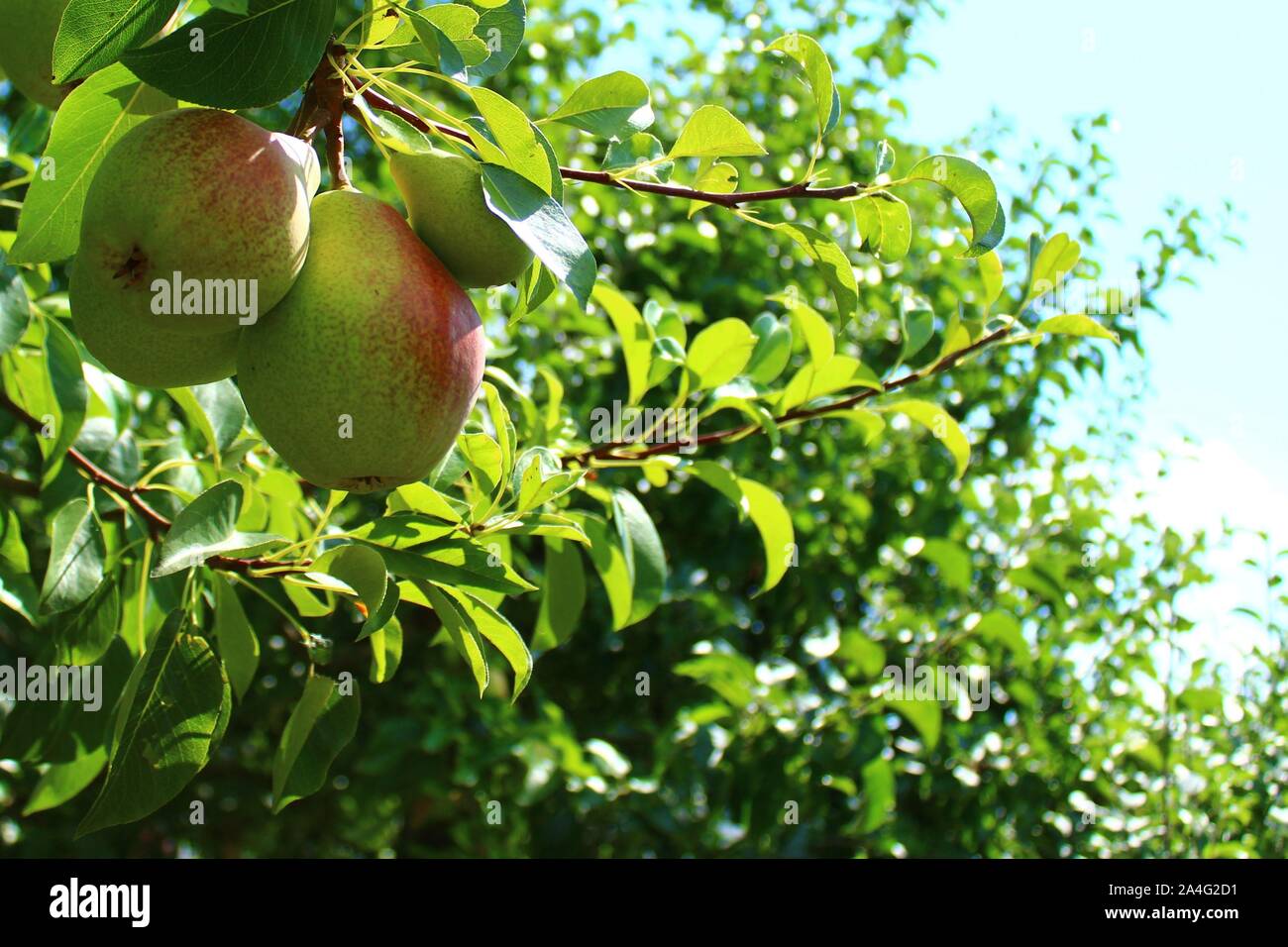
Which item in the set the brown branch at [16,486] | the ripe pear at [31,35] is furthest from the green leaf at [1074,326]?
the brown branch at [16,486]

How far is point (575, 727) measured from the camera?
3.53m

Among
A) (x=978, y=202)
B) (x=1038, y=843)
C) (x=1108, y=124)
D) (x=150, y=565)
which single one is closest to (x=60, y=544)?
(x=150, y=565)

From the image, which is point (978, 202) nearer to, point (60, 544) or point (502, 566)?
point (502, 566)

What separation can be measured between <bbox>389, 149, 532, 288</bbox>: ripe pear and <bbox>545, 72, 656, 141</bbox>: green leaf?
20 cm

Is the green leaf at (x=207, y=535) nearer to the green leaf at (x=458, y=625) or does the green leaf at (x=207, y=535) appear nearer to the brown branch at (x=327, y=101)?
the green leaf at (x=458, y=625)

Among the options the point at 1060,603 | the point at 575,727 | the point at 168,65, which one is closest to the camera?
the point at 168,65

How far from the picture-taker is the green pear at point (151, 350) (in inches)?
35.3

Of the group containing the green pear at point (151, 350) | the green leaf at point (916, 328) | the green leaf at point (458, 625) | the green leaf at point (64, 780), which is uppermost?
the green leaf at point (916, 328)

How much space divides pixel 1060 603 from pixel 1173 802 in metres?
0.69

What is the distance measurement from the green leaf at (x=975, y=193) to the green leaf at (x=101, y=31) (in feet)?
2.24

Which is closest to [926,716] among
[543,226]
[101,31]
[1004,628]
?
[1004,628]

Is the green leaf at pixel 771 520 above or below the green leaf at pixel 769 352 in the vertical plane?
below

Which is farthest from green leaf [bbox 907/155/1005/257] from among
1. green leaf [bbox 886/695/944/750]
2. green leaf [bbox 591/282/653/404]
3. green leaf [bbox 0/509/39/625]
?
green leaf [bbox 886/695/944/750]
